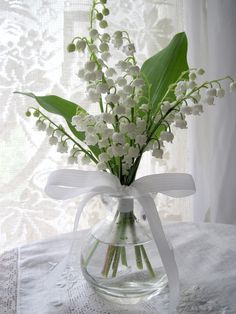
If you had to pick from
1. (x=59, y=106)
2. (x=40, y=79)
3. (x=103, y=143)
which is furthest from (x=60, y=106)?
(x=40, y=79)

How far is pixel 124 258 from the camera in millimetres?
572

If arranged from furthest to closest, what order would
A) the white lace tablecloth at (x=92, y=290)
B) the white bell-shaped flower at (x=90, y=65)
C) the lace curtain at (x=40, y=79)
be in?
1. the lace curtain at (x=40, y=79)
2. the white lace tablecloth at (x=92, y=290)
3. the white bell-shaped flower at (x=90, y=65)

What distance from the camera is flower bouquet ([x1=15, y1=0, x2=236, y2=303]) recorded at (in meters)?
0.51

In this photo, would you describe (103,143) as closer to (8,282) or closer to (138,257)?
(138,257)

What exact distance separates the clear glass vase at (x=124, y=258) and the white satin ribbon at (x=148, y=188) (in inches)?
1.0

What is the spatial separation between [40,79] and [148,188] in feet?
2.00

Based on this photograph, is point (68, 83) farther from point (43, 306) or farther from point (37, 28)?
point (43, 306)

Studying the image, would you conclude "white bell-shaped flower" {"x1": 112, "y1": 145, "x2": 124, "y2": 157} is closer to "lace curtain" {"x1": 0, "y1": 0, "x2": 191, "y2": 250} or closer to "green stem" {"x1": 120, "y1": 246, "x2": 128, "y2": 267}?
"green stem" {"x1": 120, "y1": 246, "x2": 128, "y2": 267}

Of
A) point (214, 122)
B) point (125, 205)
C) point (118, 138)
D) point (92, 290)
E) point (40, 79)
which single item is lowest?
point (92, 290)

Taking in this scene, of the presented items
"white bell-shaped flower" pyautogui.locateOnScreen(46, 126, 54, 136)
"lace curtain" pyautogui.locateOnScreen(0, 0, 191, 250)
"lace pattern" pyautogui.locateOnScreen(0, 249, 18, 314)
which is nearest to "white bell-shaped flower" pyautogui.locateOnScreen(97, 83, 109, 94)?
"white bell-shaped flower" pyautogui.locateOnScreen(46, 126, 54, 136)

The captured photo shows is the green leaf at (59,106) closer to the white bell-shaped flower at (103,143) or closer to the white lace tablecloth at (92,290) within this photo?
the white bell-shaped flower at (103,143)

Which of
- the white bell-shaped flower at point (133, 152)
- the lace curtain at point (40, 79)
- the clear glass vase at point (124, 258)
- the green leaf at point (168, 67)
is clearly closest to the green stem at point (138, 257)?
the clear glass vase at point (124, 258)

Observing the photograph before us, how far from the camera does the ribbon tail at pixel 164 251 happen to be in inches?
21.6

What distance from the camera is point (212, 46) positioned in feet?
3.66
